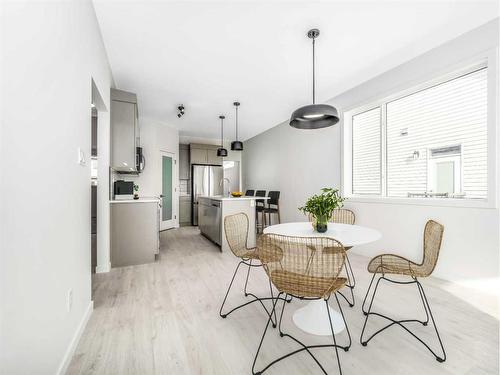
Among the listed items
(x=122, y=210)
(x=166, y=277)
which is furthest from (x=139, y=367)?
(x=122, y=210)

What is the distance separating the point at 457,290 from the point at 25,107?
3.80 m

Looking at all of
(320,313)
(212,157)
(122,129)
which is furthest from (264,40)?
(212,157)

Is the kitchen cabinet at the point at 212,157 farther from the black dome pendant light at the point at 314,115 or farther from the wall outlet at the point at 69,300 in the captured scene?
the wall outlet at the point at 69,300

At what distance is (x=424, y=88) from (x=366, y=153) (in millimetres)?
1159

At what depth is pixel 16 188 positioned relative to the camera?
917 mm

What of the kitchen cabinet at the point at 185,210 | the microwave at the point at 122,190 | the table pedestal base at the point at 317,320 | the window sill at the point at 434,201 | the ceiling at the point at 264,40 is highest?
the ceiling at the point at 264,40

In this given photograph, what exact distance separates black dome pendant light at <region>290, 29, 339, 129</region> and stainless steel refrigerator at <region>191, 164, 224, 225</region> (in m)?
4.85

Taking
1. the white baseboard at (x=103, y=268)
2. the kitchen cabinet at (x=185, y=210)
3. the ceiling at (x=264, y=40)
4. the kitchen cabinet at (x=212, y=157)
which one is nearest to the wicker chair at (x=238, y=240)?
the white baseboard at (x=103, y=268)

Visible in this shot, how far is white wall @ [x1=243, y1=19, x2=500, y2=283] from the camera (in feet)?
8.07

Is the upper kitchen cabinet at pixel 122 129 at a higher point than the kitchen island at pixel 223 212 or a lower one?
higher

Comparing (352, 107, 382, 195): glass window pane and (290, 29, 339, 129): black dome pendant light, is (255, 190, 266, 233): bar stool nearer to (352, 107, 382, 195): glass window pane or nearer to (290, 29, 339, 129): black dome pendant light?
(352, 107, 382, 195): glass window pane

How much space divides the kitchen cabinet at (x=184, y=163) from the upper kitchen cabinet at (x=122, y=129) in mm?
3491

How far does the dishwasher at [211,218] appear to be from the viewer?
4.17 meters

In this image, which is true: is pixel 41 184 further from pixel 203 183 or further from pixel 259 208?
pixel 203 183
